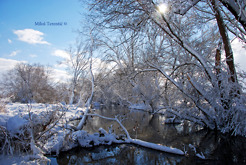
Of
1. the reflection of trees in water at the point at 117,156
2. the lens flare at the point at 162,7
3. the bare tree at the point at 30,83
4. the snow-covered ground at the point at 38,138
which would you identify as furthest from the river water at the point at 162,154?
the bare tree at the point at 30,83

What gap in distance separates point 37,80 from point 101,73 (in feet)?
73.6

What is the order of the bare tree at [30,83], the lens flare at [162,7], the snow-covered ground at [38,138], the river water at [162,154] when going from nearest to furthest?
the snow-covered ground at [38,138]
the lens flare at [162,7]
the river water at [162,154]
the bare tree at [30,83]

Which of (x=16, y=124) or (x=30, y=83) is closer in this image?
(x=16, y=124)

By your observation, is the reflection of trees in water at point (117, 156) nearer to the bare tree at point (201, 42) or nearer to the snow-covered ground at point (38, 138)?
the snow-covered ground at point (38, 138)

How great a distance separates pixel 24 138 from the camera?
15.8 ft

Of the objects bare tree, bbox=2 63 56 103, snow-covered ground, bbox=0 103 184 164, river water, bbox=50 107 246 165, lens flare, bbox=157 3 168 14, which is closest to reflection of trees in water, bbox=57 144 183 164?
river water, bbox=50 107 246 165

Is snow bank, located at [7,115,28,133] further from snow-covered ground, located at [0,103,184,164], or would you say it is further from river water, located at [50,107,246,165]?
river water, located at [50,107,246,165]

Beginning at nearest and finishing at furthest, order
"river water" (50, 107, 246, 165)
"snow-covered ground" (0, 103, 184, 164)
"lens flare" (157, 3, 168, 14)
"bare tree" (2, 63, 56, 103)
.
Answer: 1. "snow-covered ground" (0, 103, 184, 164)
2. "lens flare" (157, 3, 168, 14)
3. "river water" (50, 107, 246, 165)
4. "bare tree" (2, 63, 56, 103)

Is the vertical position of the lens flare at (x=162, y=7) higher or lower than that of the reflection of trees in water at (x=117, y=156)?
higher

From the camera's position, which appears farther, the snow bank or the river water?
the river water

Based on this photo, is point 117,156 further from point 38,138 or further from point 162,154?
point 38,138

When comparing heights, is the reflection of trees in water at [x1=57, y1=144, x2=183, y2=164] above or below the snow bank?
below

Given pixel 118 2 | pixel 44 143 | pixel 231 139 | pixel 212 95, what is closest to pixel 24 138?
pixel 44 143

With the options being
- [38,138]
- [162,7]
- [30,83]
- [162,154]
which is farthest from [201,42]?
[30,83]
